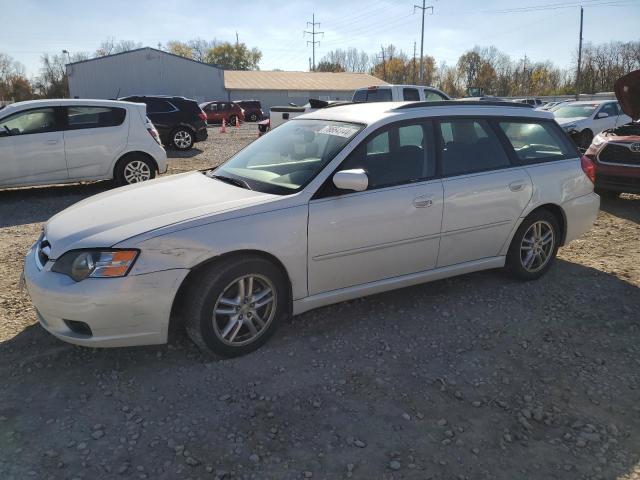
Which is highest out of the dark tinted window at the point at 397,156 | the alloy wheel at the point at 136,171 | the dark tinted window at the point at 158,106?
the dark tinted window at the point at 158,106

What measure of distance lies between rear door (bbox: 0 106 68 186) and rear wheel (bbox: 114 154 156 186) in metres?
0.87

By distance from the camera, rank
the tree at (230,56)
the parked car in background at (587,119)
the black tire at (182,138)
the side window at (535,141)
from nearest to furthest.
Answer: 1. the side window at (535,141)
2. the parked car in background at (587,119)
3. the black tire at (182,138)
4. the tree at (230,56)

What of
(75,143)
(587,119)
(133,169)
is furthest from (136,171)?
(587,119)

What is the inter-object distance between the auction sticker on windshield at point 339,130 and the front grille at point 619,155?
6293 mm

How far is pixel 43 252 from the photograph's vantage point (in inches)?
132

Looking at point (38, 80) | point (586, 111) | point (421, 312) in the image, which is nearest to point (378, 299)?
point (421, 312)

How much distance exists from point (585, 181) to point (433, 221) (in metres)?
1.97

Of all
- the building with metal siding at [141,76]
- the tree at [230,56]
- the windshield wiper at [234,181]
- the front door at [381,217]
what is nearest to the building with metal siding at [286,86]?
the building with metal siding at [141,76]

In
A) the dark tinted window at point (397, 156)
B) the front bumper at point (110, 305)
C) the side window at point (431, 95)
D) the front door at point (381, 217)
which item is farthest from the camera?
the side window at point (431, 95)

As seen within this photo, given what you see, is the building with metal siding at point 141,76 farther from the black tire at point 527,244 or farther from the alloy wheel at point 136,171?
the black tire at point 527,244

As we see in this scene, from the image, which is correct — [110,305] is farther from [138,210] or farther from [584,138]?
[584,138]

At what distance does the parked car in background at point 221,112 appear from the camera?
33.8m

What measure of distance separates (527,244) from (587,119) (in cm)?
A: 1194

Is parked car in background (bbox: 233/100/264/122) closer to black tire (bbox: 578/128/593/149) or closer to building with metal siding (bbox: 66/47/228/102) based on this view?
building with metal siding (bbox: 66/47/228/102)
